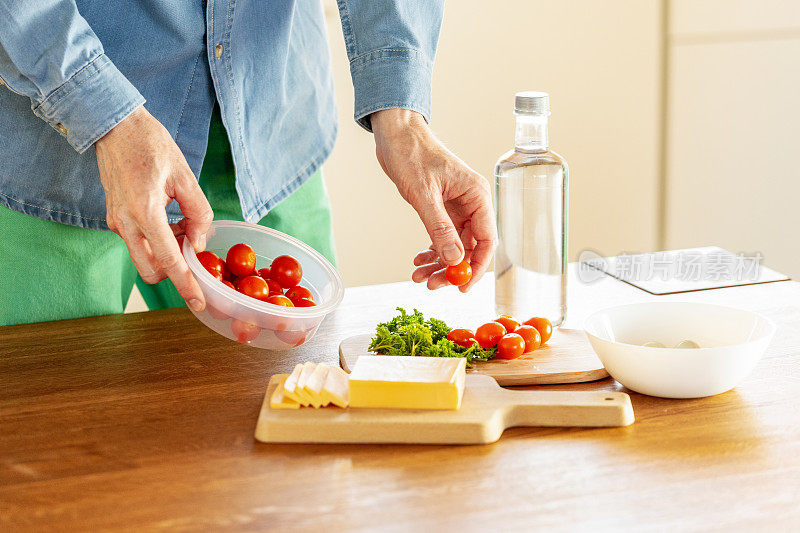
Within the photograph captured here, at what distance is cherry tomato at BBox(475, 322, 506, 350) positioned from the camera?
3.55 ft

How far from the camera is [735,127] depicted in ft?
10.9

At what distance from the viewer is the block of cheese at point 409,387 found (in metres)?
0.87

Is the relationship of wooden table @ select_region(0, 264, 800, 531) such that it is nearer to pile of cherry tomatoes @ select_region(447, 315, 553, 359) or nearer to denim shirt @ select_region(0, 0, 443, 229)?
pile of cherry tomatoes @ select_region(447, 315, 553, 359)

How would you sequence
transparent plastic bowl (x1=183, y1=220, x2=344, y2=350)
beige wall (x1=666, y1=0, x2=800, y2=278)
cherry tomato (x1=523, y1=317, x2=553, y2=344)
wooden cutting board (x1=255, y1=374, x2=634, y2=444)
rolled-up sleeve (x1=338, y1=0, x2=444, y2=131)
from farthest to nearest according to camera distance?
beige wall (x1=666, y1=0, x2=800, y2=278) → rolled-up sleeve (x1=338, y1=0, x2=444, y2=131) → cherry tomato (x1=523, y1=317, x2=553, y2=344) → transparent plastic bowl (x1=183, y1=220, x2=344, y2=350) → wooden cutting board (x1=255, y1=374, x2=634, y2=444)

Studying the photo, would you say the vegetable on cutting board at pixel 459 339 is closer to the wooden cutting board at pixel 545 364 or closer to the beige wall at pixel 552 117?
A: the wooden cutting board at pixel 545 364

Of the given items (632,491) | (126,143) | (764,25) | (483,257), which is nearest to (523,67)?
(764,25)

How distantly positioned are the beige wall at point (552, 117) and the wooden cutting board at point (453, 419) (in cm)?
231

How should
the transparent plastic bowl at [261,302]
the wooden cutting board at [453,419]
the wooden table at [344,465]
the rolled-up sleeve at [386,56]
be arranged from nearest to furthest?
the wooden table at [344,465] < the wooden cutting board at [453,419] < the transparent plastic bowl at [261,302] < the rolled-up sleeve at [386,56]

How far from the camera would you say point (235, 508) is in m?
Answer: 0.73

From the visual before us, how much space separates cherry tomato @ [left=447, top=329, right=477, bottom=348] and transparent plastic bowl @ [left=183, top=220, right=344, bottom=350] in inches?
6.1

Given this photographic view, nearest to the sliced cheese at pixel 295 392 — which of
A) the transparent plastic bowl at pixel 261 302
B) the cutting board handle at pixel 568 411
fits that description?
the transparent plastic bowl at pixel 261 302

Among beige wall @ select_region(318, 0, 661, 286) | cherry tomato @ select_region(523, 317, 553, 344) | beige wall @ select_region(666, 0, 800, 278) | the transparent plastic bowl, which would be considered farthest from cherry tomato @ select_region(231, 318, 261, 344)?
beige wall @ select_region(666, 0, 800, 278)

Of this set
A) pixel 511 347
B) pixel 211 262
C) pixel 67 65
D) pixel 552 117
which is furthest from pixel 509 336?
pixel 552 117

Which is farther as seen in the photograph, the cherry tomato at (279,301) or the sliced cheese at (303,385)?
the cherry tomato at (279,301)
